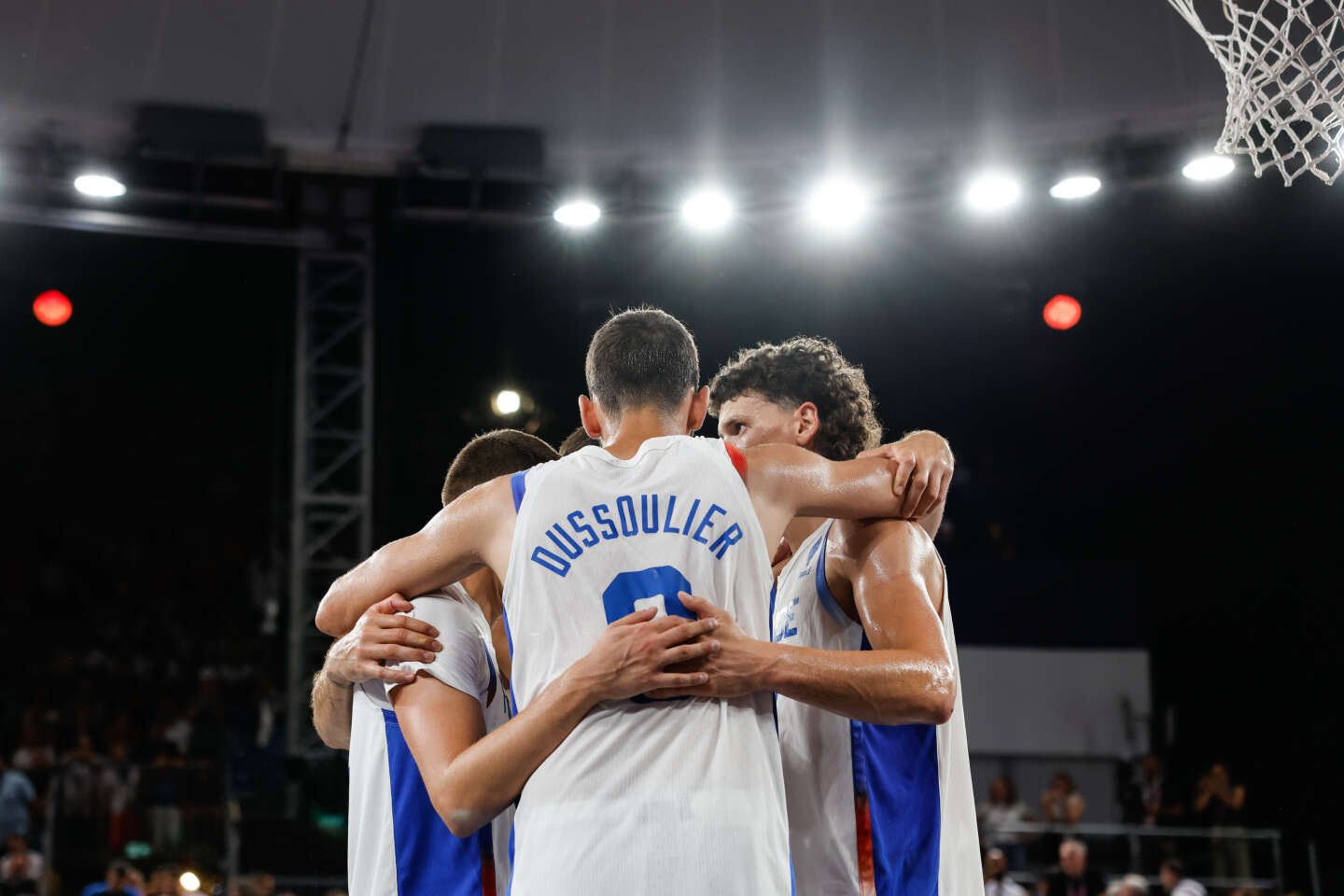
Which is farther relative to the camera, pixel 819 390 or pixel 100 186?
pixel 100 186

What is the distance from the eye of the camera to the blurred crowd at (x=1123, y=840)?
9930 mm

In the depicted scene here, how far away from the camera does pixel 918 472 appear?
2850 mm

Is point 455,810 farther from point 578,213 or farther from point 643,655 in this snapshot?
point 578,213

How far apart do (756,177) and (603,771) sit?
32.2 ft

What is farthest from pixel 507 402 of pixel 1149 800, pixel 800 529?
pixel 800 529

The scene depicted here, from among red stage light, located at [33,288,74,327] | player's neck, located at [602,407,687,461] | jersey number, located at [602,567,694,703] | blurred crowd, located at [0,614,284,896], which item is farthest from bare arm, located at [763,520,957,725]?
red stage light, located at [33,288,74,327]

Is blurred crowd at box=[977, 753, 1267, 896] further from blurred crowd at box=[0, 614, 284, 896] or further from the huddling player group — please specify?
the huddling player group

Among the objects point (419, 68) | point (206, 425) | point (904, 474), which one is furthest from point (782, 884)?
point (206, 425)

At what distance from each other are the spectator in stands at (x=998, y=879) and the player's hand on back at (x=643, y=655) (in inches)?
325

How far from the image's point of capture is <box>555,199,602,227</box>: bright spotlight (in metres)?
11.6

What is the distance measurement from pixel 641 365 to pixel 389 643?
80 cm

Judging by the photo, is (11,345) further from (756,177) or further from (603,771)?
(603,771)

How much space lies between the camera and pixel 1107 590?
46.5 ft

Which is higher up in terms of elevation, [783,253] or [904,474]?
[783,253]
